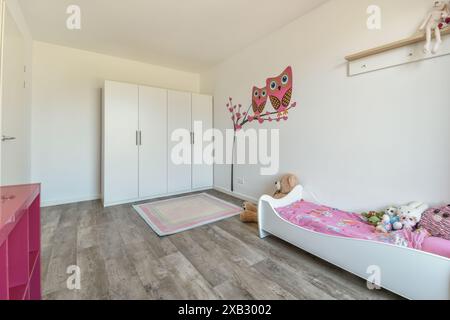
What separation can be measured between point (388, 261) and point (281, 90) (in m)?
2.17

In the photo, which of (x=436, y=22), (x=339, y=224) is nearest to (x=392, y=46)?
(x=436, y=22)

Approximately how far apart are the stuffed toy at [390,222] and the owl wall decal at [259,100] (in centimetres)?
198

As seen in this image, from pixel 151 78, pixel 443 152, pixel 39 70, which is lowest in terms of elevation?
pixel 443 152

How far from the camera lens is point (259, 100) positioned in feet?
10.2

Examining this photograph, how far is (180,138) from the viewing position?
3828mm

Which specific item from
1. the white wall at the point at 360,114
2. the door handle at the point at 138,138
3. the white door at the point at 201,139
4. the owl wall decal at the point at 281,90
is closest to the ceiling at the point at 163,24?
the white wall at the point at 360,114

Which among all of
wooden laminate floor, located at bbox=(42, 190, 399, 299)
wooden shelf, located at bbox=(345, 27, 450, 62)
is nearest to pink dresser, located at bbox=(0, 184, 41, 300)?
wooden laminate floor, located at bbox=(42, 190, 399, 299)

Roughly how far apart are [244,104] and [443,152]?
2433mm

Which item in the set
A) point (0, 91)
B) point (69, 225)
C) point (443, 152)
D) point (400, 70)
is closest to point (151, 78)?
point (0, 91)

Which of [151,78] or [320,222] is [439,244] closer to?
[320,222]

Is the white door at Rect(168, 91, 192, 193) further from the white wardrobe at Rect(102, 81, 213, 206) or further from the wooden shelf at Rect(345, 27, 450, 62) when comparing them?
the wooden shelf at Rect(345, 27, 450, 62)

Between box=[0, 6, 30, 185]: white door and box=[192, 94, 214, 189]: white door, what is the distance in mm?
2355

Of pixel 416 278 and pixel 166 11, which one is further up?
pixel 166 11

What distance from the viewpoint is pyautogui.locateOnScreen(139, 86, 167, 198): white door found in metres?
3.41
